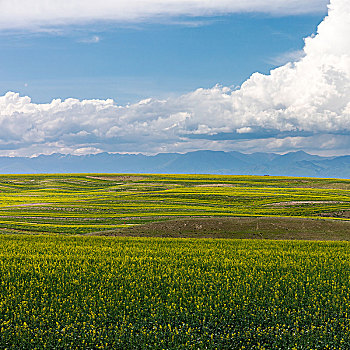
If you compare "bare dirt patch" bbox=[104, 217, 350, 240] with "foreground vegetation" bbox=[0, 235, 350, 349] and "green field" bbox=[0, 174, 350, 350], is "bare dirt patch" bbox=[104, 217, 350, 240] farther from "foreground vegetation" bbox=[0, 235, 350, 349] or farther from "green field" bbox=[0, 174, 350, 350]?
"foreground vegetation" bbox=[0, 235, 350, 349]

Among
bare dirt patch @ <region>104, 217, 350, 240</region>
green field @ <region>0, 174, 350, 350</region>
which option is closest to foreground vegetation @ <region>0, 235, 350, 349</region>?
green field @ <region>0, 174, 350, 350</region>

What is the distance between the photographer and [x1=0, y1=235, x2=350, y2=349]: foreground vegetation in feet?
48.9

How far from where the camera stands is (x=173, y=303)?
16.5 meters

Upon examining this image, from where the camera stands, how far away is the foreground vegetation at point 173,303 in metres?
14.9

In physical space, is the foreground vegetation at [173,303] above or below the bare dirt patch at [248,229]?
above

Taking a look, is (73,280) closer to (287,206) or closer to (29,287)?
(29,287)

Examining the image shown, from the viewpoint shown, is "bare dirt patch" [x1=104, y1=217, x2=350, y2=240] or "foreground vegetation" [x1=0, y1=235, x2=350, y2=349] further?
"bare dirt patch" [x1=104, y1=217, x2=350, y2=240]

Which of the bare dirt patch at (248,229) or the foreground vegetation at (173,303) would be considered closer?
the foreground vegetation at (173,303)

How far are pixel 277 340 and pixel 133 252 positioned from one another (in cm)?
1337

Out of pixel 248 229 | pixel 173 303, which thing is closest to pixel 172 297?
pixel 173 303

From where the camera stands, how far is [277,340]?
594 inches

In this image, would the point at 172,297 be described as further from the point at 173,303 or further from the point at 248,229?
the point at 248,229

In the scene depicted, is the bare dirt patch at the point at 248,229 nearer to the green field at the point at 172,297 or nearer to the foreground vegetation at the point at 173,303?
the green field at the point at 172,297

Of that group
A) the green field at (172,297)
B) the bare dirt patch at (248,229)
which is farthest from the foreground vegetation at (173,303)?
the bare dirt patch at (248,229)
